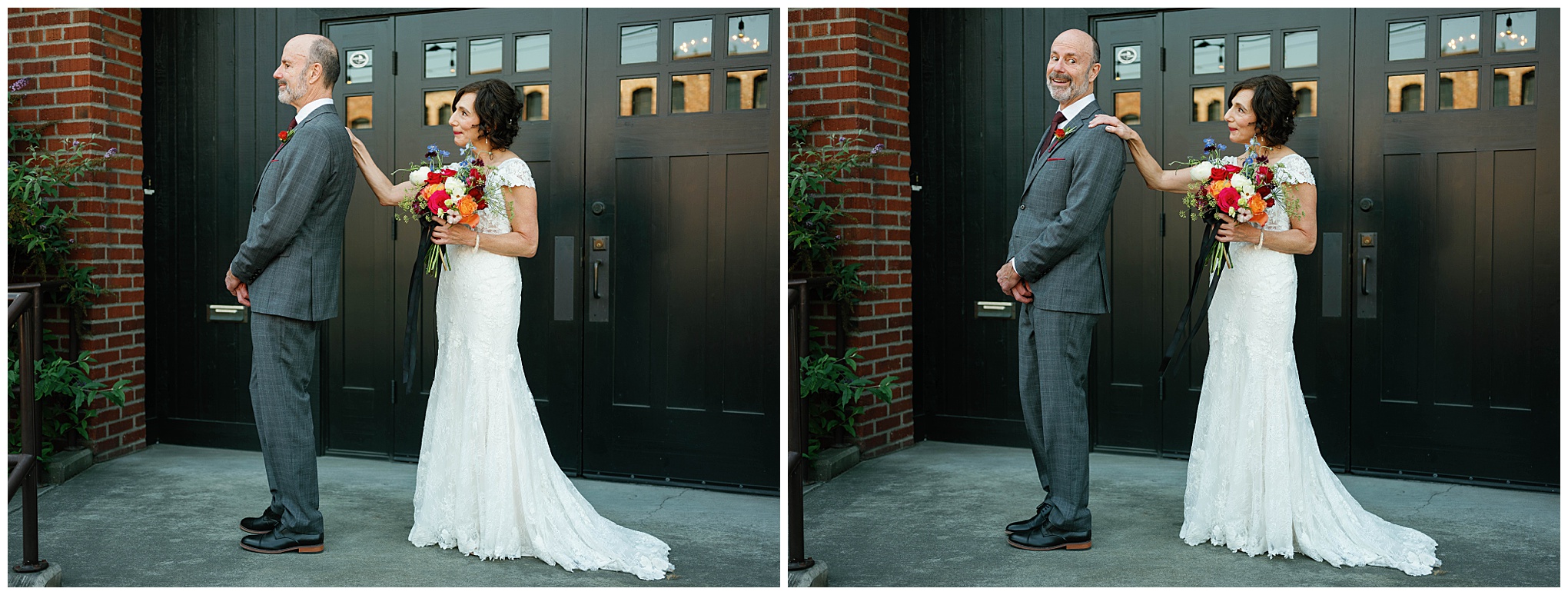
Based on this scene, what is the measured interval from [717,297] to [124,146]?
2.83 m

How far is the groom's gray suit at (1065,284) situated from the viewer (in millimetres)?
3666

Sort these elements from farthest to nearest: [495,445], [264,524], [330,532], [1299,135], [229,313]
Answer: [229,313], [1299,135], [330,532], [264,524], [495,445]

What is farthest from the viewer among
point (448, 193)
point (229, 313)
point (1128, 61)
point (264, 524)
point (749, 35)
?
point (229, 313)

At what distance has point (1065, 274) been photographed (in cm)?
375

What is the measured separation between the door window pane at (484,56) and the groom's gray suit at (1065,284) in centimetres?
229

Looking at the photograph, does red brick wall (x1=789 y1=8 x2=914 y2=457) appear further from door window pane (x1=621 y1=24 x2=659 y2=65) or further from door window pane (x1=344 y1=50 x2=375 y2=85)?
door window pane (x1=344 y1=50 x2=375 y2=85)

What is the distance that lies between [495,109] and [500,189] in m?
0.26

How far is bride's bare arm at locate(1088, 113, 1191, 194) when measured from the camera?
11.9ft

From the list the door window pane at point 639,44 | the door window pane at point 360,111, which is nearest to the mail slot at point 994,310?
the door window pane at point 639,44

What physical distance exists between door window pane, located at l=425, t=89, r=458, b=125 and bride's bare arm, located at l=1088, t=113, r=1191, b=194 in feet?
8.84

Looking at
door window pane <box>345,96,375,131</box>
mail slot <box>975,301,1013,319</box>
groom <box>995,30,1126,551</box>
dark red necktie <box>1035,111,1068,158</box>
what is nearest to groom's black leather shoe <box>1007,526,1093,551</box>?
groom <box>995,30,1126,551</box>

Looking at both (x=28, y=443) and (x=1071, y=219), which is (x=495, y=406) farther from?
(x=1071, y=219)

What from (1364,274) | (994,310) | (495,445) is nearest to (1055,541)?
(495,445)
